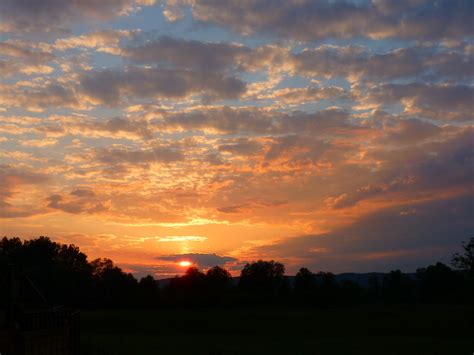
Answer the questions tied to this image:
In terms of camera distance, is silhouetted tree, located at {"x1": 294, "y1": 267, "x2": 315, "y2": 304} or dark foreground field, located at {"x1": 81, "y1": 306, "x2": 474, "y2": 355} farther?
silhouetted tree, located at {"x1": 294, "y1": 267, "x2": 315, "y2": 304}

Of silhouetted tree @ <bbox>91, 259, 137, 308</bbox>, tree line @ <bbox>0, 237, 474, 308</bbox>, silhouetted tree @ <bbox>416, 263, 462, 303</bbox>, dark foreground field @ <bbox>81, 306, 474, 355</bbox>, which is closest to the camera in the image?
dark foreground field @ <bbox>81, 306, 474, 355</bbox>

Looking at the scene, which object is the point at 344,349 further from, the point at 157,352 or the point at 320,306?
the point at 320,306

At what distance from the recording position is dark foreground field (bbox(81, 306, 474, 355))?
50062mm

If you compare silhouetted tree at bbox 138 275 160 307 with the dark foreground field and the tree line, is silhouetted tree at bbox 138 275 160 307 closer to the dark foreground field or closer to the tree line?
the tree line

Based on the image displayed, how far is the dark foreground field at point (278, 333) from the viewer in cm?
5006

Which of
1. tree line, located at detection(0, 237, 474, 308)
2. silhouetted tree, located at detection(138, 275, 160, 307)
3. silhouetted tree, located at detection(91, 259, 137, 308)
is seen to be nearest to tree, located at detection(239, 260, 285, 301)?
tree line, located at detection(0, 237, 474, 308)

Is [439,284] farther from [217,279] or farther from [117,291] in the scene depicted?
[117,291]

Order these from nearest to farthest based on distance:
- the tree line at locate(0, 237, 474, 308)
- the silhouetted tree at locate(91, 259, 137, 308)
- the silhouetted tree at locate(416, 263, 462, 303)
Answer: the tree line at locate(0, 237, 474, 308) < the silhouetted tree at locate(91, 259, 137, 308) < the silhouetted tree at locate(416, 263, 462, 303)

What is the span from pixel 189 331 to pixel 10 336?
195 ft

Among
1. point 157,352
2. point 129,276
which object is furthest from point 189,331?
point 129,276

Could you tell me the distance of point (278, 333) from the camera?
7250 centimetres

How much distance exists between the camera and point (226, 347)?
2055 inches

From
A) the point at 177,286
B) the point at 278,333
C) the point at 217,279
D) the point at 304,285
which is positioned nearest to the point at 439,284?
the point at 304,285

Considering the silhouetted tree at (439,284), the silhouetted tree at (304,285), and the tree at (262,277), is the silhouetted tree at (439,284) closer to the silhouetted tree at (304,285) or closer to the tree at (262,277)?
A: the silhouetted tree at (304,285)
